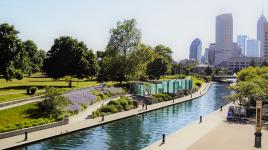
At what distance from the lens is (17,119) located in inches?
1789

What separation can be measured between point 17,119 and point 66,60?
42427 mm

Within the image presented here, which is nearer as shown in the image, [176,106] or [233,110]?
[233,110]

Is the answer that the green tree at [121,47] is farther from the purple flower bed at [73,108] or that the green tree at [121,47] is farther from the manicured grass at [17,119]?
the manicured grass at [17,119]

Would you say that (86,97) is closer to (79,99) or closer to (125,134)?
(79,99)

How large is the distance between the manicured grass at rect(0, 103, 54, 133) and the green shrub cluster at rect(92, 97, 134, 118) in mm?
9920

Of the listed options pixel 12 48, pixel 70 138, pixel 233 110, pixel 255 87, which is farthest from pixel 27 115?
pixel 255 87

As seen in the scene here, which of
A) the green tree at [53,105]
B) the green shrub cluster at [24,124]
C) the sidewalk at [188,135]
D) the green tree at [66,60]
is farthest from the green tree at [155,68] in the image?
the green shrub cluster at [24,124]

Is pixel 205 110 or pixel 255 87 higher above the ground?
pixel 255 87

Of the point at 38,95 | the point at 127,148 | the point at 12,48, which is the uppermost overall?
the point at 12,48

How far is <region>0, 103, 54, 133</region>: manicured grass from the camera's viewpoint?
136 ft

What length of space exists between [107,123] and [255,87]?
77.5ft

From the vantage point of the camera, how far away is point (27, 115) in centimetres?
4825

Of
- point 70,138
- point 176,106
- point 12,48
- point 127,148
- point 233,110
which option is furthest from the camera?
point 176,106

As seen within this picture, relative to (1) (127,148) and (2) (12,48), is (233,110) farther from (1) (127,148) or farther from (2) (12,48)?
(2) (12,48)
